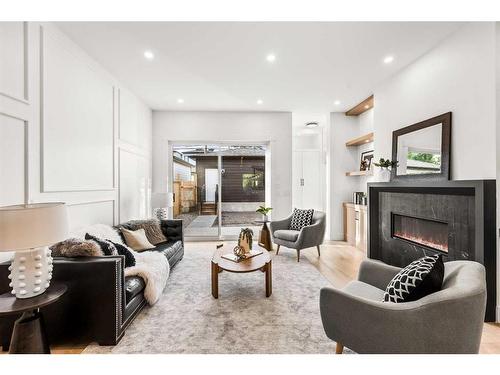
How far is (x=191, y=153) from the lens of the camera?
524 centimetres

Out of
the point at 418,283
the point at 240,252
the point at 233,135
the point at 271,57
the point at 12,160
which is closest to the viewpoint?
the point at 418,283

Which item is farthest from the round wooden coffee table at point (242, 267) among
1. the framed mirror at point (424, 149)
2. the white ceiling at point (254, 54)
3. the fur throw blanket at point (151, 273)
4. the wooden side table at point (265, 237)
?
the white ceiling at point (254, 54)

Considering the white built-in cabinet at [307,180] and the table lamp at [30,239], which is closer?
the table lamp at [30,239]

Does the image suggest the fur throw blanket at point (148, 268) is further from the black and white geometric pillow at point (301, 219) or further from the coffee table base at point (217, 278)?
the black and white geometric pillow at point (301, 219)

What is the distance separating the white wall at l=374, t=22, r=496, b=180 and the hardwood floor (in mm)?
1379

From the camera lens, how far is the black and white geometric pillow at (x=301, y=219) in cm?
409

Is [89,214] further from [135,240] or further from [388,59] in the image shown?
[388,59]

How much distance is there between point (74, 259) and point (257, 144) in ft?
13.3

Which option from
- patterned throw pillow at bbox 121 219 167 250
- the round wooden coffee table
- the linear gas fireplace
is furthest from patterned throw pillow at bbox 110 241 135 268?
the linear gas fireplace

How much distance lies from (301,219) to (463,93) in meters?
2.75

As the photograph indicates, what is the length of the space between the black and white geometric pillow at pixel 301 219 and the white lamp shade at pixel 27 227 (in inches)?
138

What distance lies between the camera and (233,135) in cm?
500

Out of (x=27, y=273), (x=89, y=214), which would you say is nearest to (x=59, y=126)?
(x=89, y=214)
